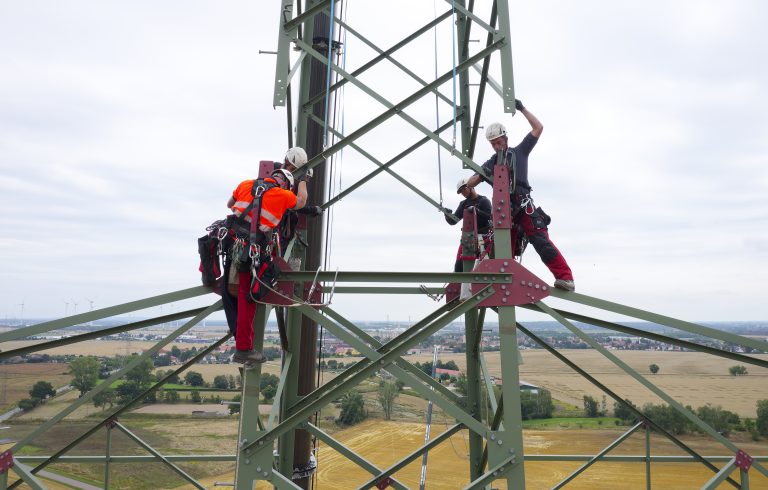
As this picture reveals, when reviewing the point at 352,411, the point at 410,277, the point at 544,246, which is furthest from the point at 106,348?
the point at 544,246

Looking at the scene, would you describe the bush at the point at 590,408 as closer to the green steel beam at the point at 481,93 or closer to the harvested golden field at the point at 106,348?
the harvested golden field at the point at 106,348

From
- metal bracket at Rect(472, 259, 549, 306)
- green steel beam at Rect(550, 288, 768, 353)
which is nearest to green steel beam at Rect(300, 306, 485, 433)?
metal bracket at Rect(472, 259, 549, 306)

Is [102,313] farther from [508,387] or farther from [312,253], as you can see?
[508,387]

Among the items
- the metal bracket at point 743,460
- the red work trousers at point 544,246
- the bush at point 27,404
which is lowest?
the bush at point 27,404

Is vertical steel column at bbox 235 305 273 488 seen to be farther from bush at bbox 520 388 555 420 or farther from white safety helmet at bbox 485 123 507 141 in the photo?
bush at bbox 520 388 555 420

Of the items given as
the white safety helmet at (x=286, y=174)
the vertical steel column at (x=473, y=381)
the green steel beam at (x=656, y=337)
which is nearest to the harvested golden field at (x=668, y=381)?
the vertical steel column at (x=473, y=381)

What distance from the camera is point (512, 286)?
5965 mm

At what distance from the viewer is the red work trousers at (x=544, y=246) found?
21.9ft

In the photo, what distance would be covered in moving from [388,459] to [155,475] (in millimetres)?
23739

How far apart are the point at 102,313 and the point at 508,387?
4.66m

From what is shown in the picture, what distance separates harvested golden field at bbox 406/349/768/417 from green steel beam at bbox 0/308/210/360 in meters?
52.5

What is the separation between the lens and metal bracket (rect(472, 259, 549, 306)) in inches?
234

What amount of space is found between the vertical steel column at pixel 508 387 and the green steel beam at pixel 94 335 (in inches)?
150

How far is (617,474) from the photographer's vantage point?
4638 centimetres
